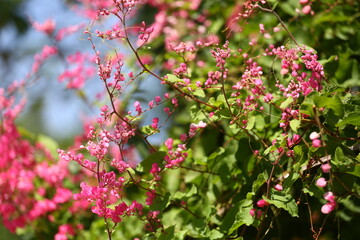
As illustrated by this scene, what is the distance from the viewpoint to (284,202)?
1.05m

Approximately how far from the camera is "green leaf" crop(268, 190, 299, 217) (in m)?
1.02

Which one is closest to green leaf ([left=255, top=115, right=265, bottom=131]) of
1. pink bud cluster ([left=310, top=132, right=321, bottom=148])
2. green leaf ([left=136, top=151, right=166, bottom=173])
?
green leaf ([left=136, top=151, right=166, bottom=173])

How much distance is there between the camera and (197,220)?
4.26ft

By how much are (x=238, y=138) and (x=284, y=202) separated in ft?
1.31

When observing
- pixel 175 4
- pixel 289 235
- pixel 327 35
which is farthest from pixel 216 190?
pixel 175 4

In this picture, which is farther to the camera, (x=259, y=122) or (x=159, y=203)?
(x=259, y=122)

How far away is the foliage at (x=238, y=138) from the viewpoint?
1068 mm

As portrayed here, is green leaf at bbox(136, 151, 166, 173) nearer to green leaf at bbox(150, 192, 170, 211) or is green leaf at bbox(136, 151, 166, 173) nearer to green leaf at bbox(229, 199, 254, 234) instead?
green leaf at bbox(150, 192, 170, 211)

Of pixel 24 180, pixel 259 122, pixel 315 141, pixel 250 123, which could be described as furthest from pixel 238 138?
pixel 24 180

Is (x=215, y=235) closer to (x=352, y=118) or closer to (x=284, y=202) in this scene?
(x=284, y=202)

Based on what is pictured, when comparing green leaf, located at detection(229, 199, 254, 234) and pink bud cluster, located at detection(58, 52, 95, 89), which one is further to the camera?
pink bud cluster, located at detection(58, 52, 95, 89)

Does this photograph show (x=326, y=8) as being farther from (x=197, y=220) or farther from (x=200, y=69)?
(x=197, y=220)

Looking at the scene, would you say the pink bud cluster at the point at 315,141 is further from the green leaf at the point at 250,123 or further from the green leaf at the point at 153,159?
the green leaf at the point at 153,159

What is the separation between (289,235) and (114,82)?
0.91m
